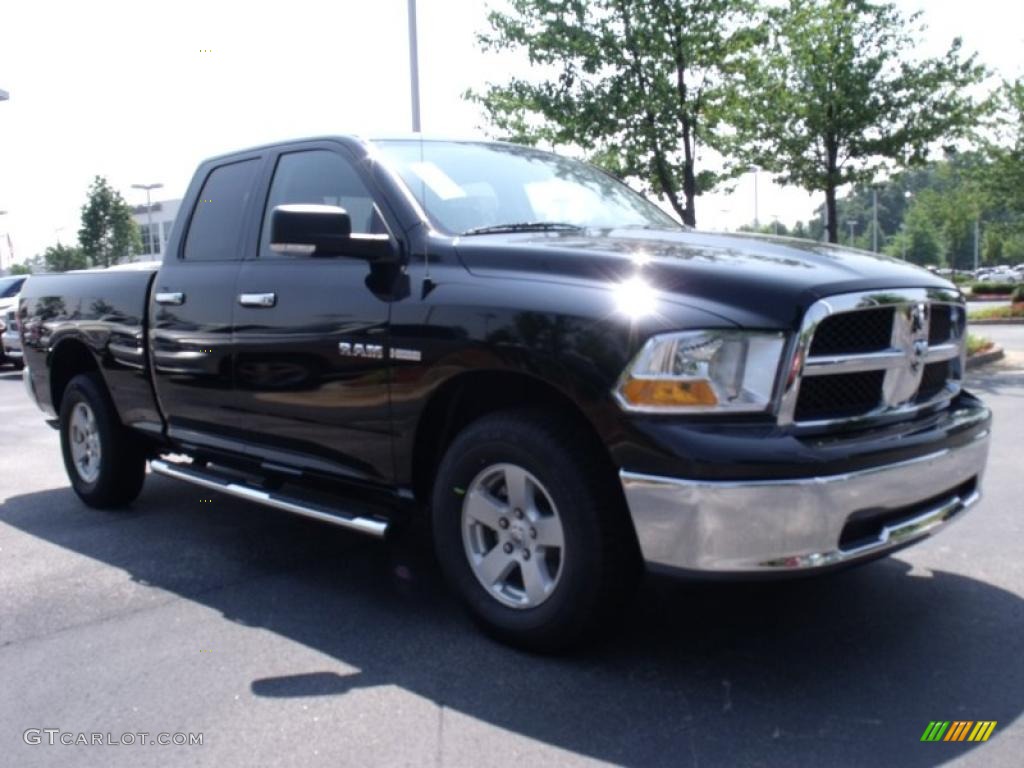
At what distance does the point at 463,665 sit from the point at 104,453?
3.24 metres

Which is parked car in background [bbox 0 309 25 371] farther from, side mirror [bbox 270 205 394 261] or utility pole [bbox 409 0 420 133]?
side mirror [bbox 270 205 394 261]

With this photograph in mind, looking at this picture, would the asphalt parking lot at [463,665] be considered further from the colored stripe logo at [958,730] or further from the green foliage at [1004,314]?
the green foliage at [1004,314]

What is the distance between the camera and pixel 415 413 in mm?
3836

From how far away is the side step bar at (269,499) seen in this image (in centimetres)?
397

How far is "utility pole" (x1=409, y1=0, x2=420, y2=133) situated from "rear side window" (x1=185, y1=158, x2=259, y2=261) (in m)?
7.59

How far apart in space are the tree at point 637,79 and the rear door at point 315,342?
9.19 metres

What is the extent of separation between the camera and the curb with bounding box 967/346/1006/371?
46.5 feet

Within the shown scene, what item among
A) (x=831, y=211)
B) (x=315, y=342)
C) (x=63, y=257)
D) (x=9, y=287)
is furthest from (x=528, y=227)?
(x=63, y=257)

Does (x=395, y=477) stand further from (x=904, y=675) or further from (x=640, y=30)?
(x=640, y=30)

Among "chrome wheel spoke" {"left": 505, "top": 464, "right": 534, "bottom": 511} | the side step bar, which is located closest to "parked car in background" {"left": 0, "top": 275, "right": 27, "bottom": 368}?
the side step bar

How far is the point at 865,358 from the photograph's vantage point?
3264mm

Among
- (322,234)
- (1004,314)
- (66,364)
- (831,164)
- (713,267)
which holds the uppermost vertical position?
(831,164)

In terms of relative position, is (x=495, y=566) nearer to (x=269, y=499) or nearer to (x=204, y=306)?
(x=269, y=499)

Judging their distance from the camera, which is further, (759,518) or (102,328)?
(102,328)
